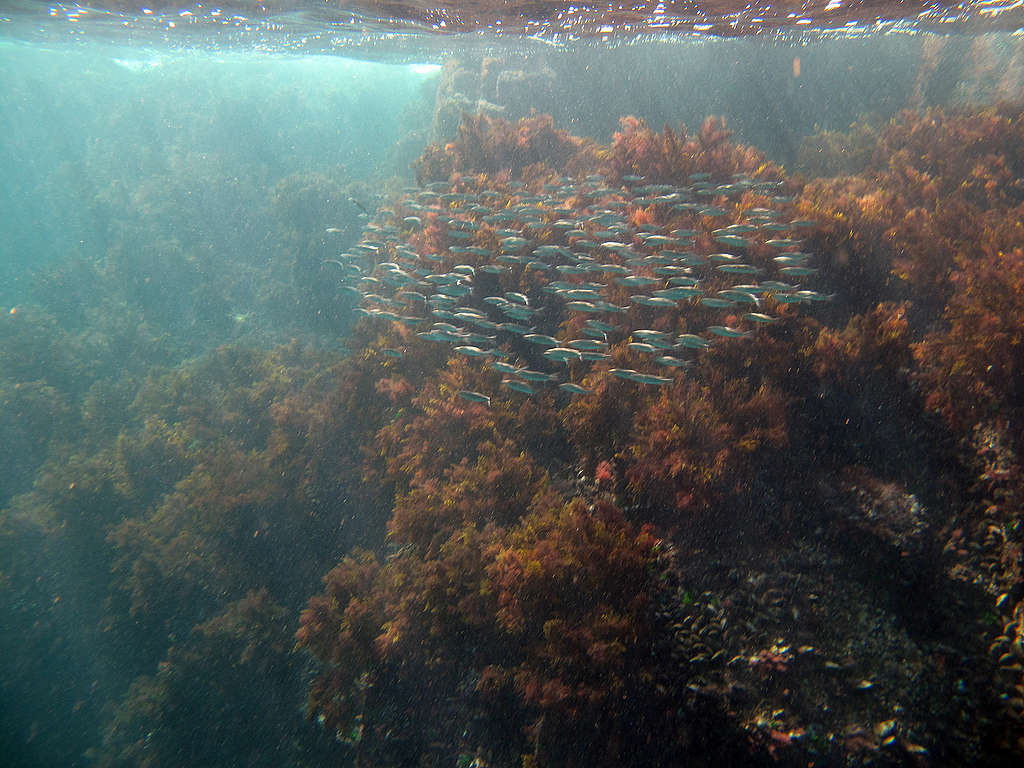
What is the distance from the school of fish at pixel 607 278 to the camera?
643 cm

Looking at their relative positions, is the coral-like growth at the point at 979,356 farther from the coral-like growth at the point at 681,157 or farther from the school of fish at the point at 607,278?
the coral-like growth at the point at 681,157

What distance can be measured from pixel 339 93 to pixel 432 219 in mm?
31514

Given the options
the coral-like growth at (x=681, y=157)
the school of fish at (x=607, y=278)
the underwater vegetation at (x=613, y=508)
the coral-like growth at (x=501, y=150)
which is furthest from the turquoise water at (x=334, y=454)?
the coral-like growth at (x=501, y=150)

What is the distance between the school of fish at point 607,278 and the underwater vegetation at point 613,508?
9cm

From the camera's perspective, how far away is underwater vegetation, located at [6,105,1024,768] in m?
3.97

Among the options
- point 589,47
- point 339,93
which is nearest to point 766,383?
point 589,47

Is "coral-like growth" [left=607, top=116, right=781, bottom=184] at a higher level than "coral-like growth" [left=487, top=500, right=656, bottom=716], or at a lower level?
higher

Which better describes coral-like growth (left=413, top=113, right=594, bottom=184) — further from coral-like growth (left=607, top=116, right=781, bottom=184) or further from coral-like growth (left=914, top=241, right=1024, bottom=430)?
coral-like growth (left=914, top=241, right=1024, bottom=430)

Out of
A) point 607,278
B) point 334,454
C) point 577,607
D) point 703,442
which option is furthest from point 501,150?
point 577,607

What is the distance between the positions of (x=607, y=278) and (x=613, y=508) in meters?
4.50

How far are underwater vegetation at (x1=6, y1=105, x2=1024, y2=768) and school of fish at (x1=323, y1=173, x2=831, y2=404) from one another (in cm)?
9

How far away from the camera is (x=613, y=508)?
5094mm

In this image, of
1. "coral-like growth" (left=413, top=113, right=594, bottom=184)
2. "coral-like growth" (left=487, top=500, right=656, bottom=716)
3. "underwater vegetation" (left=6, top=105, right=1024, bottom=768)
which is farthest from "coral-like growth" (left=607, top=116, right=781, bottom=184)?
"coral-like growth" (left=487, top=500, right=656, bottom=716)

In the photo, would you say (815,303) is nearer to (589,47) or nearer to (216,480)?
(216,480)
